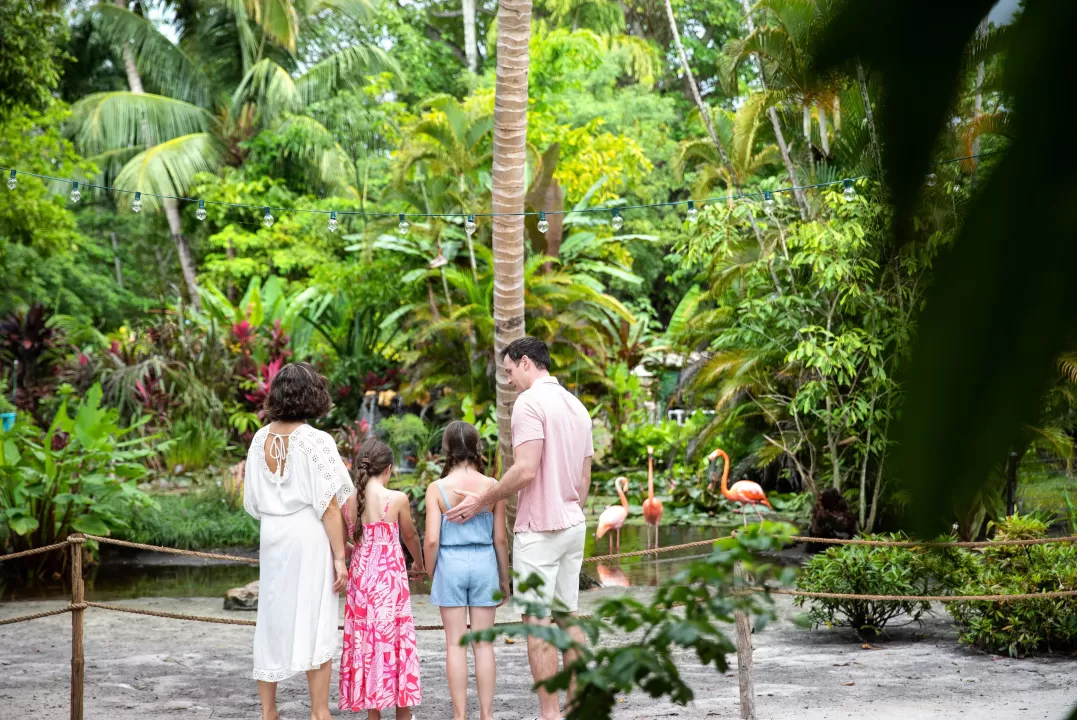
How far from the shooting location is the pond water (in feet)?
28.7

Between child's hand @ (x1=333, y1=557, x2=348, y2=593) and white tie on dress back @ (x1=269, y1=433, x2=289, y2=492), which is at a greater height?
white tie on dress back @ (x1=269, y1=433, x2=289, y2=492)

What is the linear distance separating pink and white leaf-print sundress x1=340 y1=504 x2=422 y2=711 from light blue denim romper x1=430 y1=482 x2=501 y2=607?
181 millimetres

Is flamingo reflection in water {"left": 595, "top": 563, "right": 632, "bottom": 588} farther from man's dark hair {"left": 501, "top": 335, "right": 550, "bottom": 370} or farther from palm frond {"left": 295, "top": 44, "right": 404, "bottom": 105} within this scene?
palm frond {"left": 295, "top": 44, "right": 404, "bottom": 105}

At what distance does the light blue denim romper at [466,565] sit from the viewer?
4457 mm

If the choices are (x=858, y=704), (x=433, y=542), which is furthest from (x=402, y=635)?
(x=858, y=704)

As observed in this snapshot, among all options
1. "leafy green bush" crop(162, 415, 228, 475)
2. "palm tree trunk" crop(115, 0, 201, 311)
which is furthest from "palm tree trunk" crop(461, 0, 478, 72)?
"leafy green bush" crop(162, 415, 228, 475)

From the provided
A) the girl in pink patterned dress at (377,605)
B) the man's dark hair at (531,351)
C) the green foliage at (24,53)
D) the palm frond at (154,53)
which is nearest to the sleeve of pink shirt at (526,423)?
the man's dark hair at (531,351)

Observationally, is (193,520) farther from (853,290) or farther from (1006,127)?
(1006,127)

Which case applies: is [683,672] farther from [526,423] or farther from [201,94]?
[201,94]

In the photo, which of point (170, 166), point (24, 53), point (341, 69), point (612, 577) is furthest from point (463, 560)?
point (341, 69)

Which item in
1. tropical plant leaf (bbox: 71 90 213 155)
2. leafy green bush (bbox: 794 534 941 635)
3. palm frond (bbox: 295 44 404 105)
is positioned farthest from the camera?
palm frond (bbox: 295 44 404 105)

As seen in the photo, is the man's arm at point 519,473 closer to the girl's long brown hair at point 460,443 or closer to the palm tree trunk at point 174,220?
the girl's long brown hair at point 460,443

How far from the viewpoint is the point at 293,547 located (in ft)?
14.1

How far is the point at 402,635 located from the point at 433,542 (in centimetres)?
41
